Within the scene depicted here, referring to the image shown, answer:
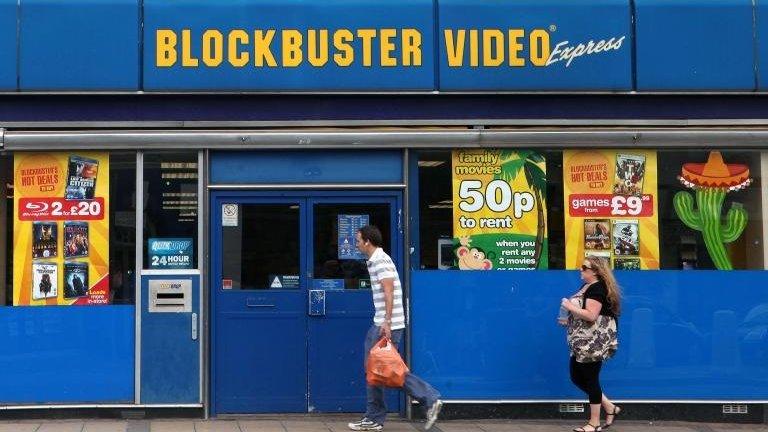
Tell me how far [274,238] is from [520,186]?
249 cm

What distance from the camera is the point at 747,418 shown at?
29.0 ft

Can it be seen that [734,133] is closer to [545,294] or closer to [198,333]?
[545,294]

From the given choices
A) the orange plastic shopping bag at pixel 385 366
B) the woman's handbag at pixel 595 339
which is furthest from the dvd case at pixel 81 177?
the woman's handbag at pixel 595 339

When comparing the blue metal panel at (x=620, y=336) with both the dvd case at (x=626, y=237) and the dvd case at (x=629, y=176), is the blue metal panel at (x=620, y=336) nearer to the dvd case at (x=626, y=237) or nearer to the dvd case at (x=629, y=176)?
the dvd case at (x=626, y=237)

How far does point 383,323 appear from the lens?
7820mm

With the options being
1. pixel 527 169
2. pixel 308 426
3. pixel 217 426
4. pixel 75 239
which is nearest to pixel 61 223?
pixel 75 239

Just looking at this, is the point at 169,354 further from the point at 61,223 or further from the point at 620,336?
the point at 620,336

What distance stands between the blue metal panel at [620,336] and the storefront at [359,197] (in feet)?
0.07

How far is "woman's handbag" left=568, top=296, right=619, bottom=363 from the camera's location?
7949 millimetres

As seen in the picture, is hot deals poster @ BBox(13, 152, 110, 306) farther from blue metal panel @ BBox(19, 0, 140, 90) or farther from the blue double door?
the blue double door

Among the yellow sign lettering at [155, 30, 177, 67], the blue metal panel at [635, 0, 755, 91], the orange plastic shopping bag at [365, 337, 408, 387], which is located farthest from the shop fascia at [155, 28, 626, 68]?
the orange plastic shopping bag at [365, 337, 408, 387]

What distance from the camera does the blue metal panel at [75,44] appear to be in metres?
8.61

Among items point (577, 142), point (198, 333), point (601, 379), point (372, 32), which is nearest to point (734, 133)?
point (577, 142)

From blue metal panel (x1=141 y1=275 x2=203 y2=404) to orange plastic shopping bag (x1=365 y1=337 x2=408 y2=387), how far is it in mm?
1917
